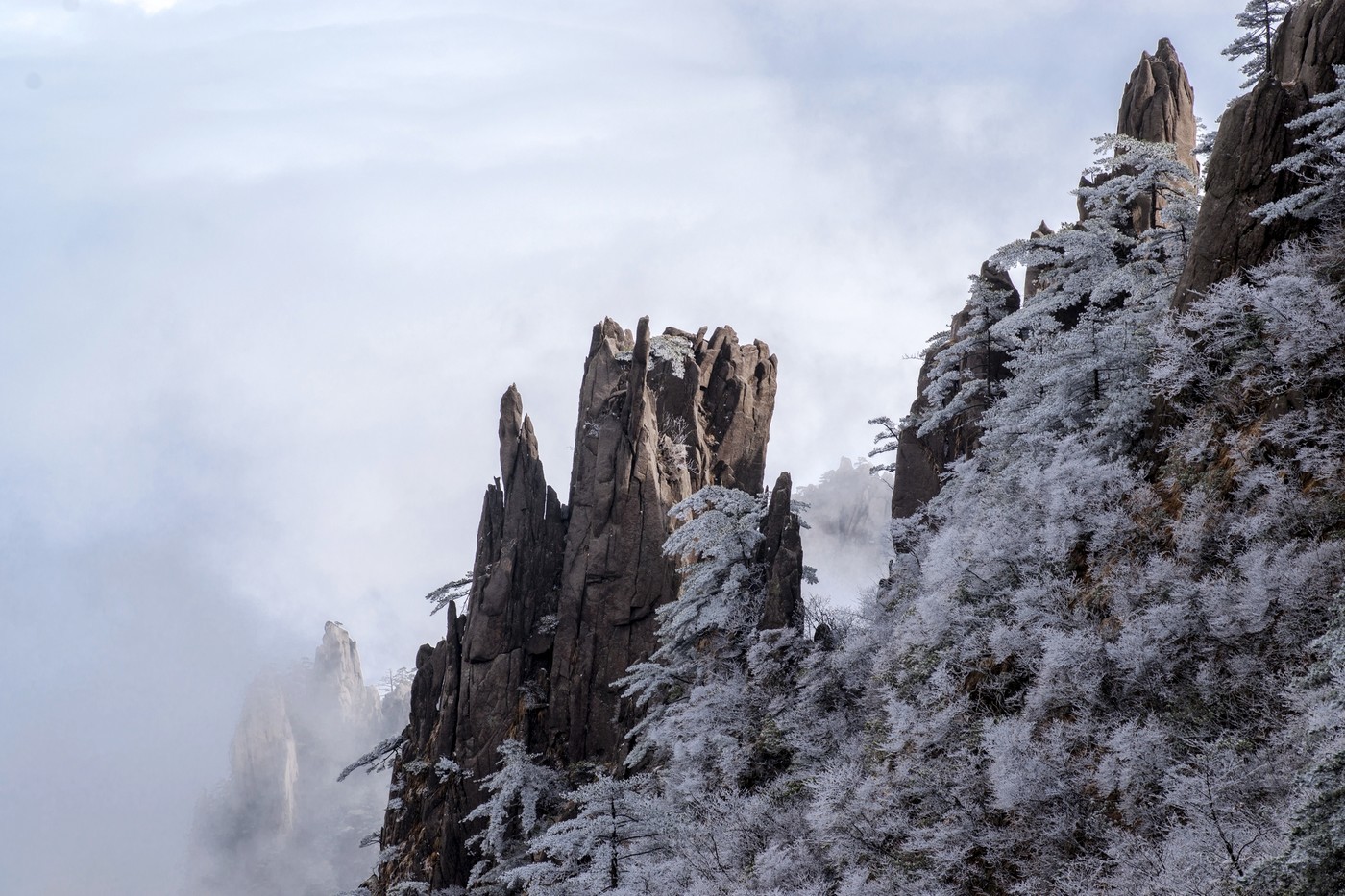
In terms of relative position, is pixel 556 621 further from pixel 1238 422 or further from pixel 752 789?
pixel 1238 422

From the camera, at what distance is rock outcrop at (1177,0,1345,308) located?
21609 mm

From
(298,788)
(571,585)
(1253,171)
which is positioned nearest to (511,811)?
(571,585)

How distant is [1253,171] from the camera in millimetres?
21875

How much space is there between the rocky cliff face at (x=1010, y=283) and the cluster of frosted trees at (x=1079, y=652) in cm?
126

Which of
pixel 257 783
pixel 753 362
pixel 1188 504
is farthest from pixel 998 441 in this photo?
pixel 257 783

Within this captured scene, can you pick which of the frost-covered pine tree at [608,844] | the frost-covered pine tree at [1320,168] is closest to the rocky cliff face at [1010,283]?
the frost-covered pine tree at [1320,168]

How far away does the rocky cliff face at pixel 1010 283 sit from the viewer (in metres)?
33.7

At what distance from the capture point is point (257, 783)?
13512 centimetres

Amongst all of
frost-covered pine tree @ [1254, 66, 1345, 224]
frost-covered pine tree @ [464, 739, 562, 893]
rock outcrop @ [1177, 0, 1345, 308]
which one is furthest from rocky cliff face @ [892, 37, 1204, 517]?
frost-covered pine tree @ [464, 739, 562, 893]

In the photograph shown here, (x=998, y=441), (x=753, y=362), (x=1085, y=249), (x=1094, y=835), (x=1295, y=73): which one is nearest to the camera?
(x=1094, y=835)

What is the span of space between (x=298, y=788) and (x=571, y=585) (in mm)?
128084

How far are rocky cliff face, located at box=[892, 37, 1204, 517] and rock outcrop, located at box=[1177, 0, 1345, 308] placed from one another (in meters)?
8.22

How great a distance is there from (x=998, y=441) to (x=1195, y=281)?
754cm

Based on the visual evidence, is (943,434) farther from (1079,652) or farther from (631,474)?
(1079,652)
